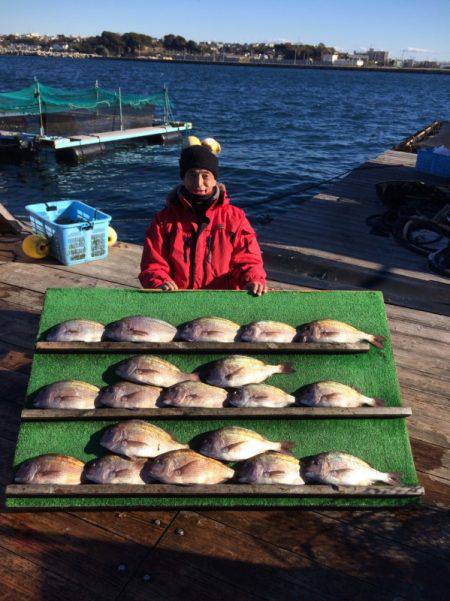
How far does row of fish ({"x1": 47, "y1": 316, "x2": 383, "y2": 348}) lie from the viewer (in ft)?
13.3

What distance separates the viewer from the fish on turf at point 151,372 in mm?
3762

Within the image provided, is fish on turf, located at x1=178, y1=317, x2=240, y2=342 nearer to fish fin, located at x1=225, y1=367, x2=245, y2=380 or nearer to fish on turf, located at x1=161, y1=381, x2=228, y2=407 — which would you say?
fish fin, located at x1=225, y1=367, x2=245, y2=380

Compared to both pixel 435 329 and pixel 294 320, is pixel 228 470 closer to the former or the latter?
pixel 294 320

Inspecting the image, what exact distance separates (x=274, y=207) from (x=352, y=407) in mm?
15803

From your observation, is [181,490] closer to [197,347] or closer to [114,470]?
[114,470]

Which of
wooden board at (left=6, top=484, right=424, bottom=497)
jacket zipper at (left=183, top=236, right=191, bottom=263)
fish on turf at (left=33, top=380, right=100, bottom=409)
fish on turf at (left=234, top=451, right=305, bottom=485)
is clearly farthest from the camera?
jacket zipper at (left=183, top=236, right=191, bottom=263)

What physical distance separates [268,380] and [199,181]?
6.28 ft

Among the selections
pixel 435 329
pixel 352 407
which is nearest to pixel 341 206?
pixel 435 329

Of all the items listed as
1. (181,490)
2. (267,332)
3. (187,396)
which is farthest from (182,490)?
(267,332)

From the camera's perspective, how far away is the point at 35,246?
7742 millimetres

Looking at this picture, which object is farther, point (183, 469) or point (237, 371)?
point (237, 371)

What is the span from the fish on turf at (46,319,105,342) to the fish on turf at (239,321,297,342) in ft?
4.15

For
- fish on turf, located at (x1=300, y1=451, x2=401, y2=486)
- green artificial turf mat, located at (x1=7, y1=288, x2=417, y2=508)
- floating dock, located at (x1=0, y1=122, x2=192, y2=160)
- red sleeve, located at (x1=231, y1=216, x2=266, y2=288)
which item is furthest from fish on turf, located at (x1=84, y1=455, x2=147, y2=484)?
floating dock, located at (x1=0, y1=122, x2=192, y2=160)

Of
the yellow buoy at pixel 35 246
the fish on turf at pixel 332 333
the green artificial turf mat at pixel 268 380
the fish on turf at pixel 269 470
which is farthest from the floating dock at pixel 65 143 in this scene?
the fish on turf at pixel 269 470
